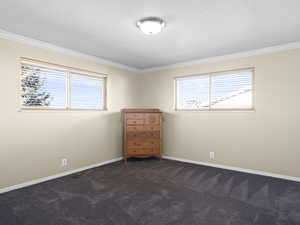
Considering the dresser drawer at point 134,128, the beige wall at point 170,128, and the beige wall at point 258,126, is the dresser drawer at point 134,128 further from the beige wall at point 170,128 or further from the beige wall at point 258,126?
the beige wall at point 258,126

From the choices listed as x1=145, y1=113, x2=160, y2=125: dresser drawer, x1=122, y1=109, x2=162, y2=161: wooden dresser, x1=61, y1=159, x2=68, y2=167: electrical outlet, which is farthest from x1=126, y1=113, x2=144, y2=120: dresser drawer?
x1=61, y1=159, x2=68, y2=167: electrical outlet

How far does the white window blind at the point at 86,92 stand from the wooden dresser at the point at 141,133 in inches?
25.1

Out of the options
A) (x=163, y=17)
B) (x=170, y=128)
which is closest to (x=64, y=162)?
(x=170, y=128)

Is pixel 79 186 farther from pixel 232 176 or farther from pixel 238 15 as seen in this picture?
pixel 238 15

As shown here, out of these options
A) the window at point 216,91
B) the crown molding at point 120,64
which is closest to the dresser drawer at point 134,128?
the window at point 216,91

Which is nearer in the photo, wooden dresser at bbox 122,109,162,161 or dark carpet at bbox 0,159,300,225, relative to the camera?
dark carpet at bbox 0,159,300,225

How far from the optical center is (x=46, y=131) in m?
3.00

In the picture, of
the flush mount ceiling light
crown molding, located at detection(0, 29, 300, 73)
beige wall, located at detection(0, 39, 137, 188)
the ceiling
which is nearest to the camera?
the ceiling

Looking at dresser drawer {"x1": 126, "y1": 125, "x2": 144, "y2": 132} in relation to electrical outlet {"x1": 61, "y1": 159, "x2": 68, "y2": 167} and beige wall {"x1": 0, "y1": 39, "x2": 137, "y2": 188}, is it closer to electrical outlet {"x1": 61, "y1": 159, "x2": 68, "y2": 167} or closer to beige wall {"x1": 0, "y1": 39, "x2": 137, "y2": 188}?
beige wall {"x1": 0, "y1": 39, "x2": 137, "y2": 188}

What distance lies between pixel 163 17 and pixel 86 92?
7.45 feet

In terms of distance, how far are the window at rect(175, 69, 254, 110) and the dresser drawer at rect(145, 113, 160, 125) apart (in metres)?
0.57

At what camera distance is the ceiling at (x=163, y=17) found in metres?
1.93

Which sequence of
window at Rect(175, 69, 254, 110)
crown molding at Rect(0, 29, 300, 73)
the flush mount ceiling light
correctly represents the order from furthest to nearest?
window at Rect(175, 69, 254, 110) < crown molding at Rect(0, 29, 300, 73) < the flush mount ceiling light

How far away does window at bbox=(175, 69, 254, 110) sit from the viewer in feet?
11.4
